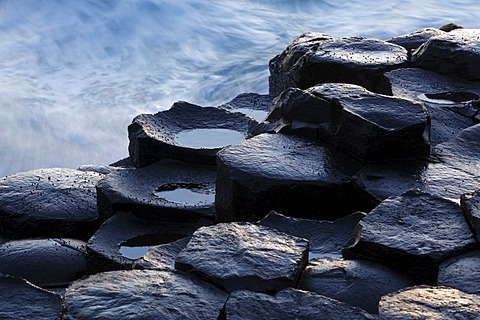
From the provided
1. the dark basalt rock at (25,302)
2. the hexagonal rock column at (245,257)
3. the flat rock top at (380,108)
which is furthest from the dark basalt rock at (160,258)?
the flat rock top at (380,108)

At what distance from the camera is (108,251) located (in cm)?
449

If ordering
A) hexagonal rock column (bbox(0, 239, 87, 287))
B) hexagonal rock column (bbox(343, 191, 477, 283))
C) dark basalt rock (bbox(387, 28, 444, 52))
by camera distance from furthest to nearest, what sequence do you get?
dark basalt rock (bbox(387, 28, 444, 52)), hexagonal rock column (bbox(0, 239, 87, 287)), hexagonal rock column (bbox(343, 191, 477, 283))

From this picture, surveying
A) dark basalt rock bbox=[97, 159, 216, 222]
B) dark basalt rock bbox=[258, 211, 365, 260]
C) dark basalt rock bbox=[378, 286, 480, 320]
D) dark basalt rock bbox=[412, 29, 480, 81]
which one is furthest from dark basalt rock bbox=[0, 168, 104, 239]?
dark basalt rock bbox=[412, 29, 480, 81]

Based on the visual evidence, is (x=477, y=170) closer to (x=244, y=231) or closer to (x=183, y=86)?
(x=244, y=231)

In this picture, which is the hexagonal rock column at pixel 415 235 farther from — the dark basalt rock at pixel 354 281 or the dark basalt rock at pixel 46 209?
the dark basalt rock at pixel 46 209

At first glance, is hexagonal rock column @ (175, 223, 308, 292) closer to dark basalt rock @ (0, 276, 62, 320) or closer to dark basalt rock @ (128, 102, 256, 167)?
dark basalt rock @ (0, 276, 62, 320)

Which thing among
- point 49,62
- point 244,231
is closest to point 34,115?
point 49,62

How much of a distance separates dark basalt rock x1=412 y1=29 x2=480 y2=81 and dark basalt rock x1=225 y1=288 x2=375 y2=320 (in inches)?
140

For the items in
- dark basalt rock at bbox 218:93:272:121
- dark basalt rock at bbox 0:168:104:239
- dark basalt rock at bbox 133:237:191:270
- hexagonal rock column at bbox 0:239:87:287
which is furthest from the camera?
dark basalt rock at bbox 218:93:272:121

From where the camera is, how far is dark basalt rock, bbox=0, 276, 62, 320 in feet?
9.98

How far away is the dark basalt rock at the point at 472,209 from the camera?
3.49m

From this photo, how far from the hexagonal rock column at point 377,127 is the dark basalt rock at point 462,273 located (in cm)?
116

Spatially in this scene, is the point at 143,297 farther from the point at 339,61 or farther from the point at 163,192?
the point at 339,61

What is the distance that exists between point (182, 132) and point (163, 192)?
897mm
